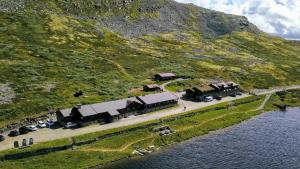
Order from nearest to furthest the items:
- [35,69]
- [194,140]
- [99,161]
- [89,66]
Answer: [99,161], [194,140], [35,69], [89,66]

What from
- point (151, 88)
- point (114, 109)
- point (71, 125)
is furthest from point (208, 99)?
point (71, 125)

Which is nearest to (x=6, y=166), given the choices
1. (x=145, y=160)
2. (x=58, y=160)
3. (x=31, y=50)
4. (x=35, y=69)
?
(x=58, y=160)

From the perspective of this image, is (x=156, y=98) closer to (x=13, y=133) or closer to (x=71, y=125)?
(x=71, y=125)

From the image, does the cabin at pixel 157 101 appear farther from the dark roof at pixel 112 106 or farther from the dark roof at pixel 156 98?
the dark roof at pixel 112 106

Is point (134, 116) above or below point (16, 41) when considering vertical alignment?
below

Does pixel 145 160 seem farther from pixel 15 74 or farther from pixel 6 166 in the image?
pixel 15 74

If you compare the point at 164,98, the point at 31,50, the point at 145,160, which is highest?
the point at 31,50

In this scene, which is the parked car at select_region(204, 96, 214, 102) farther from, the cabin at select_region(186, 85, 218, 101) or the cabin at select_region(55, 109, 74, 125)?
the cabin at select_region(55, 109, 74, 125)
